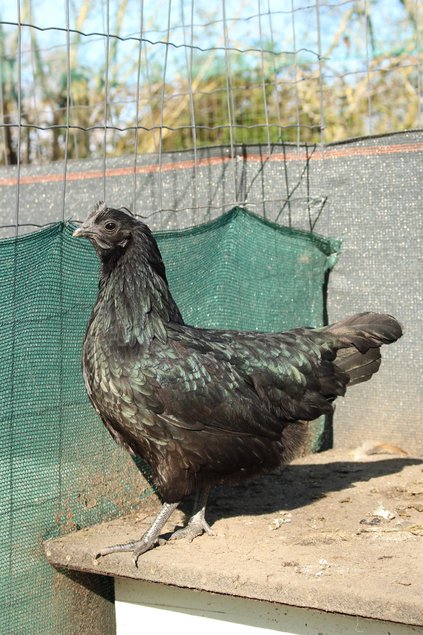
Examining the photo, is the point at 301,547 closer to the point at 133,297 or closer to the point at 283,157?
the point at 133,297

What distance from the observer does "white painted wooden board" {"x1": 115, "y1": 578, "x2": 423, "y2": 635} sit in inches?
132

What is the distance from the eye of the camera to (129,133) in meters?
10.9

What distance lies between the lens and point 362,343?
4582 mm

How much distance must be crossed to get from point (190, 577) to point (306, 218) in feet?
11.8

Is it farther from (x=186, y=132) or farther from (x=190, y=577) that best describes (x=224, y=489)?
(x=186, y=132)

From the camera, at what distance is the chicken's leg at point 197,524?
4.12 m

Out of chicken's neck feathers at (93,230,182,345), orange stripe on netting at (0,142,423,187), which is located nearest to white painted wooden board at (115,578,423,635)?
chicken's neck feathers at (93,230,182,345)

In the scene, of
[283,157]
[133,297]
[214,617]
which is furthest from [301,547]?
[283,157]

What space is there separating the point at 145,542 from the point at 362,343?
171 centimetres

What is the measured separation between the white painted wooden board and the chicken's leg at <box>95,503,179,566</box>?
20 cm

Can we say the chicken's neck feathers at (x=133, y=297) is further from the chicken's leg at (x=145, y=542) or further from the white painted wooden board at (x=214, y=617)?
the white painted wooden board at (x=214, y=617)

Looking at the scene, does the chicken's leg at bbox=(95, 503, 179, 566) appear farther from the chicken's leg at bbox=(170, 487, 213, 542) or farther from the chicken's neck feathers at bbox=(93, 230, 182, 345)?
the chicken's neck feathers at bbox=(93, 230, 182, 345)

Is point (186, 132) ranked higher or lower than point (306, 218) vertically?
higher

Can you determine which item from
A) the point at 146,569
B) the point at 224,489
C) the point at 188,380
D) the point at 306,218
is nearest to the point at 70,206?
the point at 306,218
